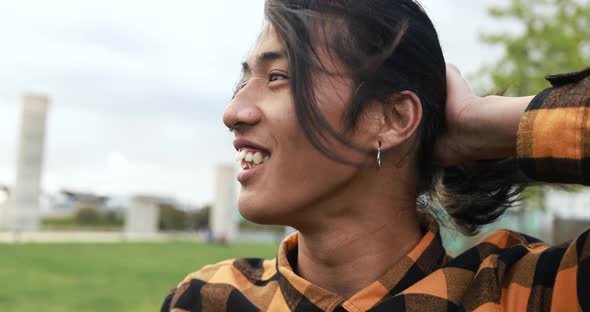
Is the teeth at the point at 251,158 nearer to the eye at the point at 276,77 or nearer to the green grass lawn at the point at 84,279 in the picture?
the eye at the point at 276,77

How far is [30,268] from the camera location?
43.4ft

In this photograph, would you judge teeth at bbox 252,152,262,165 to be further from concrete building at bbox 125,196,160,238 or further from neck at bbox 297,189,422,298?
concrete building at bbox 125,196,160,238

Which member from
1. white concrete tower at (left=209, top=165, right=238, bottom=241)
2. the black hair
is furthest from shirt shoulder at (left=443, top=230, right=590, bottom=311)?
white concrete tower at (left=209, top=165, right=238, bottom=241)

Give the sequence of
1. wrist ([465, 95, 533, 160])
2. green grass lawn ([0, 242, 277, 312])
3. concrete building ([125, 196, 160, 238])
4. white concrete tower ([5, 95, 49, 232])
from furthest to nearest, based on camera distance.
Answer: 1. concrete building ([125, 196, 160, 238])
2. white concrete tower ([5, 95, 49, 232])
3. green grass lawn ([0, 242, 277, 312])
4. wrist ([465, 95, 533, 160])

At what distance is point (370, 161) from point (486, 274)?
44 centimetres

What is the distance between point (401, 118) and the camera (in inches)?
76.7

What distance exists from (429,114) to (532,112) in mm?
378

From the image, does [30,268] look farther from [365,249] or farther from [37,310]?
[365,249]

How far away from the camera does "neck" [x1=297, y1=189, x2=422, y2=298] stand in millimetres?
1923

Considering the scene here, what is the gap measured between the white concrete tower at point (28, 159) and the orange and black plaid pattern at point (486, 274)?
26.4 m

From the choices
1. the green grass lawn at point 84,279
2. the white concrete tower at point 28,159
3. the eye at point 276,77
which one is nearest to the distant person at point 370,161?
the eye at point 276,77

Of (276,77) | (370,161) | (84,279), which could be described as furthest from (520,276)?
(84,279)

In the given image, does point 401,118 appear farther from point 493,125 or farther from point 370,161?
point 493,125

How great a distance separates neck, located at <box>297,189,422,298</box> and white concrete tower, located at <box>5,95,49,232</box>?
26.6m
